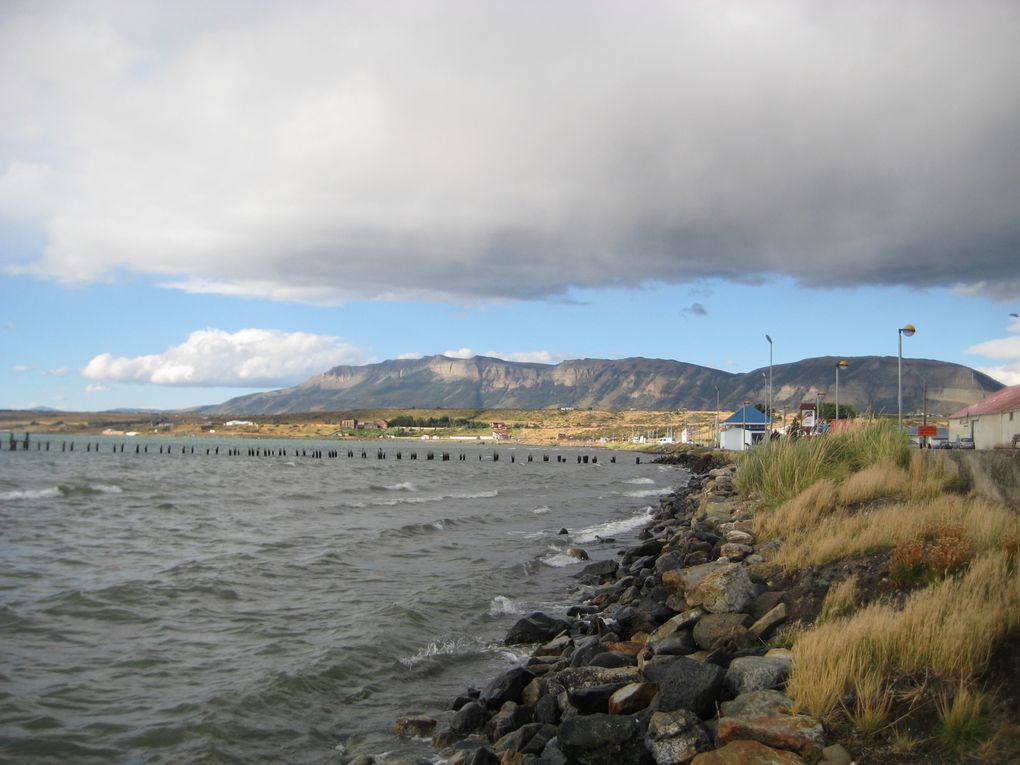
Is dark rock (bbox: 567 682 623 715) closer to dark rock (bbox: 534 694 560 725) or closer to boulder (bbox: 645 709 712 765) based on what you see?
dark rock (bbox: 534 694 560 725)

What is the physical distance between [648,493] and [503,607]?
32.0 meters

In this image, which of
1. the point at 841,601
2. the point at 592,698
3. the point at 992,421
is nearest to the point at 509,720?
the point at 592,698

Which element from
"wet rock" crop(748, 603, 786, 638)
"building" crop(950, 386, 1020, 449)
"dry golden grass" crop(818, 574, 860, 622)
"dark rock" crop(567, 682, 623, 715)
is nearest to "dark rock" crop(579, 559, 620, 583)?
"wet rock" crop(748, 603, 786, 638)

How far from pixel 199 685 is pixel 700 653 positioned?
693cm

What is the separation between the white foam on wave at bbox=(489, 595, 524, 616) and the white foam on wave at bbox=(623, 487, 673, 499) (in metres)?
28.4

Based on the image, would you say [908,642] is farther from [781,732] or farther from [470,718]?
[470,718]

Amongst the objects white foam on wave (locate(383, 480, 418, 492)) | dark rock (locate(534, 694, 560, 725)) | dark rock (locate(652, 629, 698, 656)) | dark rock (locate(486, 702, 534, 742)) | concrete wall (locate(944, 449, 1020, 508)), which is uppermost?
concrete wall (locate(944, 449, 1020, 508))

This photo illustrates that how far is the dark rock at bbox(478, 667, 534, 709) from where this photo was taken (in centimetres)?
912

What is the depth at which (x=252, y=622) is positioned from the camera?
45.8 feet

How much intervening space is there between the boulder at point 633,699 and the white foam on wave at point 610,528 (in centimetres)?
1713

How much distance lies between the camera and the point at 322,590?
16.8 metres

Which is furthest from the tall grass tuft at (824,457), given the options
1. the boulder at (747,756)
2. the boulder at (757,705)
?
the boulder at (747,756)

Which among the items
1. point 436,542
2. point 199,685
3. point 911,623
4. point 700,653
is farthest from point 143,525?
point 911,623

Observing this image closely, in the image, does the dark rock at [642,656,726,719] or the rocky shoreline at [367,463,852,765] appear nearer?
the rocky shoreline at [367,463,852,765]
